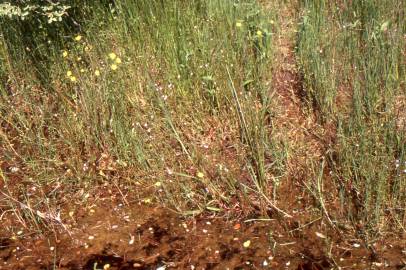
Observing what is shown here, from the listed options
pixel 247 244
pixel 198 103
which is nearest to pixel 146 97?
pixel 198 103

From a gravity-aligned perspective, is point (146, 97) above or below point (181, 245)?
above

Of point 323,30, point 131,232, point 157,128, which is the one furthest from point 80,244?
point 323,30

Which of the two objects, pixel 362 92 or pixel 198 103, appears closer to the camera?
pixel 362 92

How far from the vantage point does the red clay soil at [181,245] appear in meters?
2.69

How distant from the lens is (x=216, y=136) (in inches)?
140

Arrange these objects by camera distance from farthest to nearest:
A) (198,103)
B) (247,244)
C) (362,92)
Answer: (198,103), (362,92), (247,244)

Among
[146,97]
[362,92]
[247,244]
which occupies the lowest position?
[247,244]

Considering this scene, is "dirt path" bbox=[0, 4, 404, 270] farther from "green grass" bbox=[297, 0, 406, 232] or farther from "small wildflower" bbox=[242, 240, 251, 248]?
A: "green grass" bbox=[297, 0, 406, 232]

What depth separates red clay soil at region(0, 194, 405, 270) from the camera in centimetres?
269

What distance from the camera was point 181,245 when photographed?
292 cm

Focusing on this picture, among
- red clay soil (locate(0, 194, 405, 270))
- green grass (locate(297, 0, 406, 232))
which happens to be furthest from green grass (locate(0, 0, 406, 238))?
red clay soil (locate(0, 194, 405, 270))

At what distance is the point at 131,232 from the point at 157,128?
32.1 inches

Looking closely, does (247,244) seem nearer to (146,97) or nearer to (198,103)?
(198,103)

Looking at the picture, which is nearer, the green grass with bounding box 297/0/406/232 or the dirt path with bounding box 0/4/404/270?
the dirt path with bounding box 0/4/404/270
